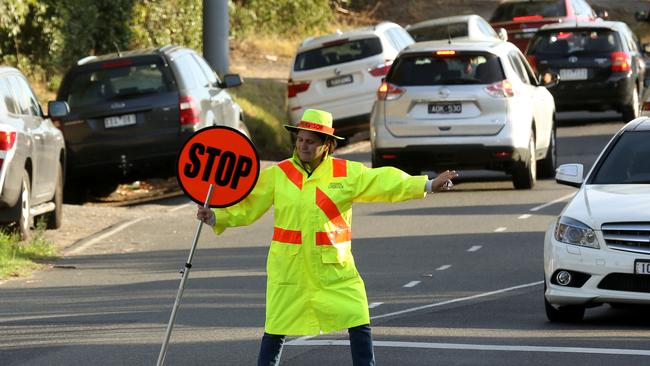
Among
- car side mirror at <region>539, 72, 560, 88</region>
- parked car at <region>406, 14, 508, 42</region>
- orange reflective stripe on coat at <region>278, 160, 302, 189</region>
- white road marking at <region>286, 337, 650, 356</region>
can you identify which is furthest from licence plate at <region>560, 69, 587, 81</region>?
orange reflective stripe on coat at <region>278, 160, 302, 189</region>

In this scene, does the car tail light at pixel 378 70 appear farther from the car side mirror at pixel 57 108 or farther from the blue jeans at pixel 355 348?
the blue jeans at pixel 355 348

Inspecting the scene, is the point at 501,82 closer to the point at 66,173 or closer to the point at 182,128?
the point at 182,128

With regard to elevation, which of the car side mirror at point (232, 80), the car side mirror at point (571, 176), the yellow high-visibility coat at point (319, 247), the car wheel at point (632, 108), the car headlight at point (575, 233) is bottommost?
the car wheel at point (632, 108)

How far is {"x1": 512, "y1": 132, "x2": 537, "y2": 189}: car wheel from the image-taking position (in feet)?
64.4

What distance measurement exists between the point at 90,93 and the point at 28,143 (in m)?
3.77

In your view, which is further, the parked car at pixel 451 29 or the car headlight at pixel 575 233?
the parked car at pixel 451 29

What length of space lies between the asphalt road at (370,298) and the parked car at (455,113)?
0.52 meters

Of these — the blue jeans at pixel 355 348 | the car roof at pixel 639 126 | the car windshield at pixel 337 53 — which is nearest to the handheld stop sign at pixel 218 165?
the blue jeans at pixel 355 348

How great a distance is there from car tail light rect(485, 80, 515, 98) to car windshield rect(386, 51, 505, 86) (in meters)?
0.09

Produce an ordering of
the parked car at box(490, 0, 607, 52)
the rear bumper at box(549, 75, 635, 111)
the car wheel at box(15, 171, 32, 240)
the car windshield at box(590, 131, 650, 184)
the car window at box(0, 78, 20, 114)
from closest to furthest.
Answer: the car windshield at box(590, 131, 650, 184) → the car wheel at box(15, 171, 32, 240) → the car window at box(0, 78, 20, 114) → the rear bumper at box(549, 75, 635, 111) → the parked car at box(490, 0, 607, 52)

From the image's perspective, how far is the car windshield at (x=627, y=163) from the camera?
39.3ft

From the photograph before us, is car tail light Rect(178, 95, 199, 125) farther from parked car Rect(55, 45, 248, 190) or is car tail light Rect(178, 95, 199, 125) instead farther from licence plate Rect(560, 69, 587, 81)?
licence plate Rect(560, 69, 587, 81)

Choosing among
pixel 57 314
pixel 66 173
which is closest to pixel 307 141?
pixel 57 314

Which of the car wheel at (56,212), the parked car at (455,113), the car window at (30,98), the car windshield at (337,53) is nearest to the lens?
the car window at (30,98)
